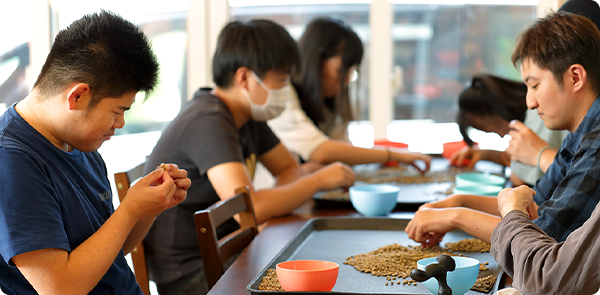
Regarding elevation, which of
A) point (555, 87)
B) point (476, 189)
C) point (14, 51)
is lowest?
point (476, 189)

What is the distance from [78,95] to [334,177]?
38.6 inches

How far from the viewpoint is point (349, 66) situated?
2502mm

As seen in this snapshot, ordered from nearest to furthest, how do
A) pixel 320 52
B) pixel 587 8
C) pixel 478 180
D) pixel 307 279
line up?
pixel 307 279 → pixel 587 8 → pixel 478 180 → pixel 320 52

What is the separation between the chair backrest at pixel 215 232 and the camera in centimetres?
116

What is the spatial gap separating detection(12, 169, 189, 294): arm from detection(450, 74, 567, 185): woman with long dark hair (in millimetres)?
1201

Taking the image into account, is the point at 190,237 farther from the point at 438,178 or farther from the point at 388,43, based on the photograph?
the point at 388,43

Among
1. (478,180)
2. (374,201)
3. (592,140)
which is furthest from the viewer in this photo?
(478,180)

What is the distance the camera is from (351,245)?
1.21m

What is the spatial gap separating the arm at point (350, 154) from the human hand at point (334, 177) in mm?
582

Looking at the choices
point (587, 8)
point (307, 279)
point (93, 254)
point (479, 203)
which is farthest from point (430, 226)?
point (587, 8)

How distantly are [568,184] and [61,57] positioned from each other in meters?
0.98

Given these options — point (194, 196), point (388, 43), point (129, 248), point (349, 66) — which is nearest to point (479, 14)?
point (388, 43)

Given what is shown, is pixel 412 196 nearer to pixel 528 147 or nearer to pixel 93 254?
pixel 528 147

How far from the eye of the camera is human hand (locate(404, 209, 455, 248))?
1133 mm
